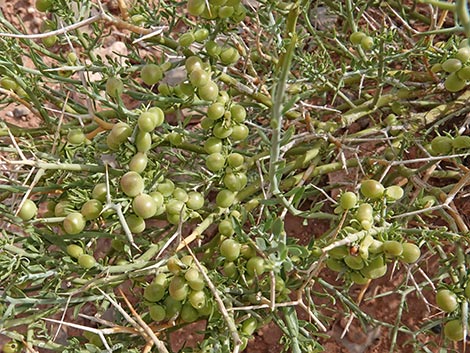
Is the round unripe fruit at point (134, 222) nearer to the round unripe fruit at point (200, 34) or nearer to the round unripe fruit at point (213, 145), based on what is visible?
the round unripe fruit at point (213, 145)

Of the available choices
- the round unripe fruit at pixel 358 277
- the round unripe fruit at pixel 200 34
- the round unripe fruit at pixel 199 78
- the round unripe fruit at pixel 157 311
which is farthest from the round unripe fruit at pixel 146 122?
the round unripe fruit at pixel 358 277

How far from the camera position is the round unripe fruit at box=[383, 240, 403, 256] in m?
0.93

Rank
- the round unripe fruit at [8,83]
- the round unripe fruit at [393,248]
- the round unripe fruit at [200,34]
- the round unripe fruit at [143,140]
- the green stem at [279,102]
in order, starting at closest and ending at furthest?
1. the green stem at [279,102]
2. the round unripe fruit at [393,248]
3. the round unripe fruit at [143,140]
4. the round unripe fruit at [200,34]
5. the round unripe fruit at [8,83]

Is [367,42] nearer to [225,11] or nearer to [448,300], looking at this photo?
[225,11]

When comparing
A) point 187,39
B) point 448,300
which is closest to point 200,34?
point 187,39

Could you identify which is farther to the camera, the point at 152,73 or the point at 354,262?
the point at 152,73

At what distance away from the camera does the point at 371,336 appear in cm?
170

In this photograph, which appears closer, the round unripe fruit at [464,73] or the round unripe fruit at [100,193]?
the round unripe fruit at [100,193]

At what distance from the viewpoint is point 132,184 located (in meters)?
1.00

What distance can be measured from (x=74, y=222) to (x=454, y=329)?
2.37 ft

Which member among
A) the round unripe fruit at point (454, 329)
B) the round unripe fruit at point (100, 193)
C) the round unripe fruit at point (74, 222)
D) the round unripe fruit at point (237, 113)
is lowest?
the round unripe fruit at point (454, 329)

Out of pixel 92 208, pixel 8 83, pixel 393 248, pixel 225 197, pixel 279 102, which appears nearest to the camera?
pixel 279 102

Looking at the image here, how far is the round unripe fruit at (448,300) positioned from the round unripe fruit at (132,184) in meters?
0.57

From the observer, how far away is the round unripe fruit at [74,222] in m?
1.03
